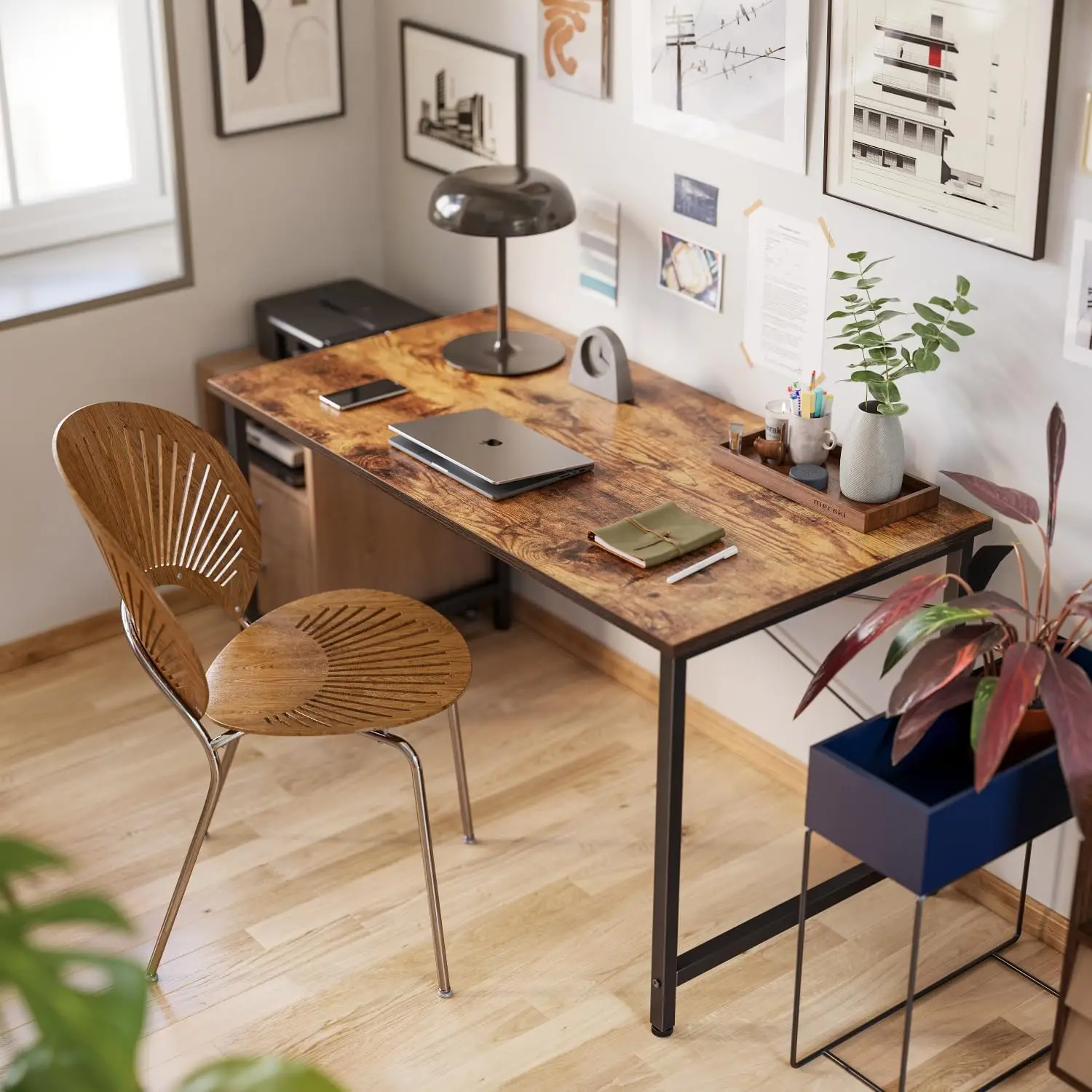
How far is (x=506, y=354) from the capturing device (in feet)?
9.53

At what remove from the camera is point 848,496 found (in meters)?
2.31

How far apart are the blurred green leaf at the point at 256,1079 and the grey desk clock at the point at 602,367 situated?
226 cm

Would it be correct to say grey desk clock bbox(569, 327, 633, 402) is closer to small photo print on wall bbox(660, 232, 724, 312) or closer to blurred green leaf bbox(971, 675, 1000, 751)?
small photo print on wall bbox(660, 232, 724, 312)

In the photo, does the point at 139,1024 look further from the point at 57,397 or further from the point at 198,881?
the point at 57,397

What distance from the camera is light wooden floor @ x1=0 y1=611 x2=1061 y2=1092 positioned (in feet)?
7.41

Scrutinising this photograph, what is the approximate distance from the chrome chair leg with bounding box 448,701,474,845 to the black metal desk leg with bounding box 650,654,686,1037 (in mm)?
473

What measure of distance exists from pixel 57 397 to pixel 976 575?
190 cm

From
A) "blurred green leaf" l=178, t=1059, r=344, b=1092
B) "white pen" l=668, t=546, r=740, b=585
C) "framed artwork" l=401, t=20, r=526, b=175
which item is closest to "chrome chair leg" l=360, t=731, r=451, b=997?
"white pen" l=668, t=546, r=740, b=585

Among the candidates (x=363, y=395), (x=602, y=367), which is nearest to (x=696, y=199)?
(x=602, y=367)

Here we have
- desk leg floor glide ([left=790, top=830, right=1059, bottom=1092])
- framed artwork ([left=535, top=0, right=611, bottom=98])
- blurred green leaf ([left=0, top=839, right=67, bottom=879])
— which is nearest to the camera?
blurred green leaf ([left=0, top=839, right=67, bottom=879])

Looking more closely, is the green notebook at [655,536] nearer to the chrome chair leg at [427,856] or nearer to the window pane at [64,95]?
the chrome chair leg at [427,856]

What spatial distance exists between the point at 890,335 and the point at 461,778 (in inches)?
41.5

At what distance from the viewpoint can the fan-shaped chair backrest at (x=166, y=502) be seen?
86.2 inches

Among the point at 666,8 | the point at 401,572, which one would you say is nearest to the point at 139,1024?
the point at 666,8
